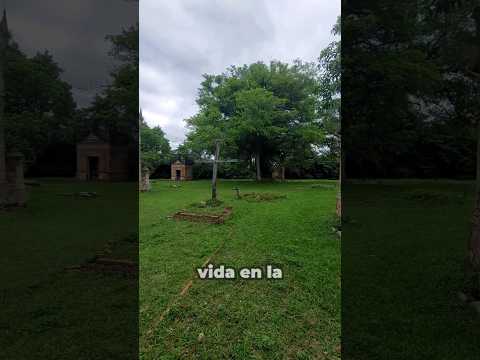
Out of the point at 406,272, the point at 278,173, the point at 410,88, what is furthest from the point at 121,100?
the point at 406,272

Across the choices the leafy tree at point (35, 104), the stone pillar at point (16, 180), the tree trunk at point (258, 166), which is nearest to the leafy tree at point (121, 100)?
the leafy tree at point (35, 104)

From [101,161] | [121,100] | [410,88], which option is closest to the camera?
[121,100]

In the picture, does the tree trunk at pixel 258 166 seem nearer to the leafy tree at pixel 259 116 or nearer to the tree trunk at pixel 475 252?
the leafy tree at pixel 259 116

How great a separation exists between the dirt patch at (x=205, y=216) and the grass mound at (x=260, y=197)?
0.23m

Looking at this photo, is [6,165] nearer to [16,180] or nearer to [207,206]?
A: [16,180]

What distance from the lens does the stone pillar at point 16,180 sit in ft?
4.32

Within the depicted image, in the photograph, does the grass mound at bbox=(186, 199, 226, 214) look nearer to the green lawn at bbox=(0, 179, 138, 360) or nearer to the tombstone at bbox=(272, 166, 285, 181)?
the tombstone at bbox=(272, 166, 285, 181)

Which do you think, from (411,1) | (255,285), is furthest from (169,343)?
(411,1)

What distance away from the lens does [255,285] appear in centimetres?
173

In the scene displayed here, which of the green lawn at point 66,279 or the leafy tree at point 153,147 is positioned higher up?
the leafy tree at point 153,147

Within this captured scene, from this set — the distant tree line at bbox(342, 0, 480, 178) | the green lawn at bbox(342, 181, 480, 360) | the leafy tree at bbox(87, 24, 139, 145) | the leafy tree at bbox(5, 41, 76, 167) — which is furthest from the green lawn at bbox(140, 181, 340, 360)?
the leafy tree at bbox(5, 41, 76, 167)

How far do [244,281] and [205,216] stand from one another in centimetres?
91

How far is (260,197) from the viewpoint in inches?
97.7

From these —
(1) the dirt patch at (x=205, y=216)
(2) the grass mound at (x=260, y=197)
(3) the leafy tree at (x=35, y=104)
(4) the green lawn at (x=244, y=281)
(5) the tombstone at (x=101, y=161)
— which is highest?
(3) the leafy tree at (x=35, y=104)
